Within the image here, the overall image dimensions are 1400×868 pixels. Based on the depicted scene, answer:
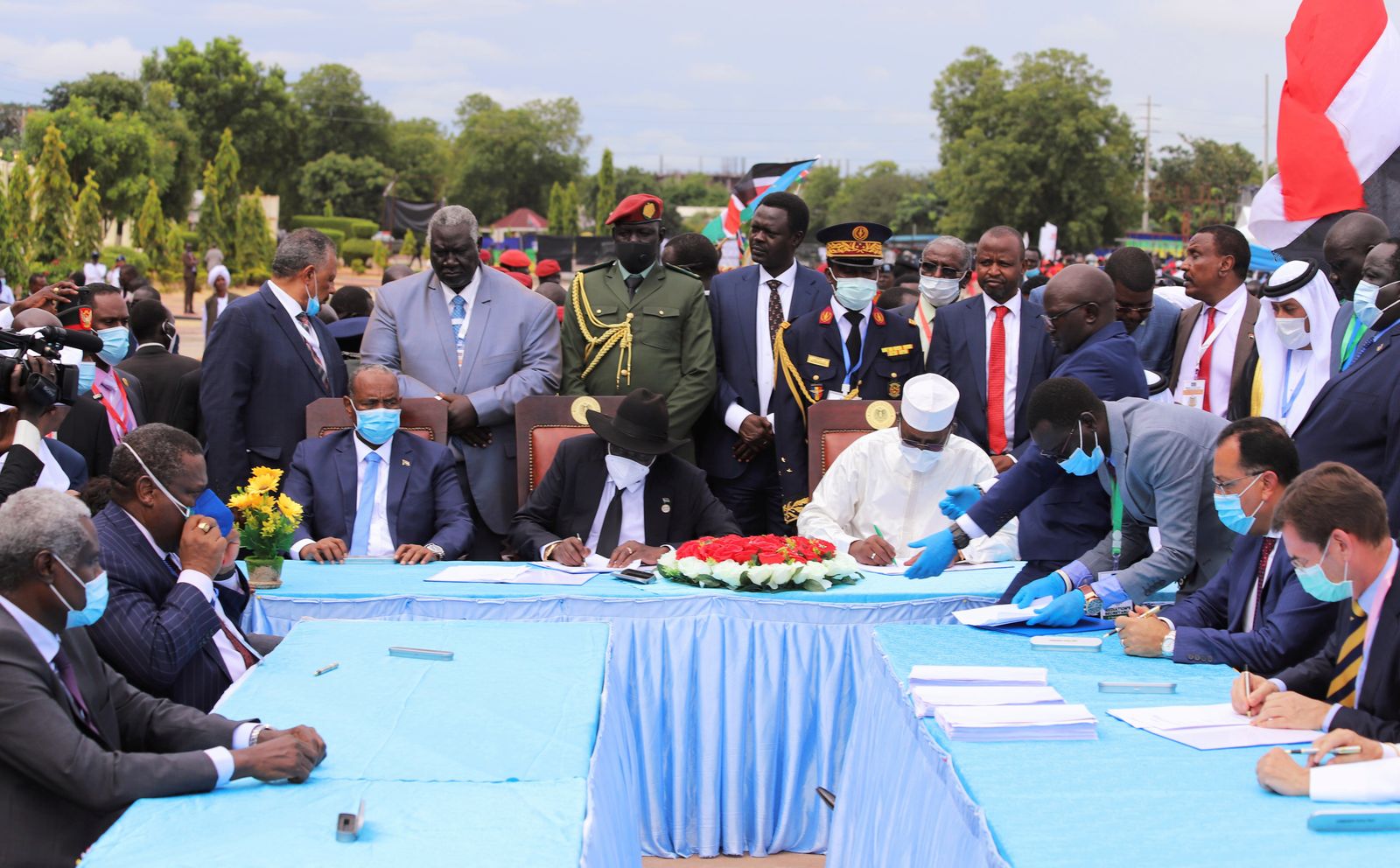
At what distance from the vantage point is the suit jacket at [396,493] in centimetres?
557

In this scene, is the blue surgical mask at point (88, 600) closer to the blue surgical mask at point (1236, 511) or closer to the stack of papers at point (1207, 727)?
the stack of papers at point (1207, 727)

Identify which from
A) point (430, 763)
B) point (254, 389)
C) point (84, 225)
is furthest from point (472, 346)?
point (84, 225)

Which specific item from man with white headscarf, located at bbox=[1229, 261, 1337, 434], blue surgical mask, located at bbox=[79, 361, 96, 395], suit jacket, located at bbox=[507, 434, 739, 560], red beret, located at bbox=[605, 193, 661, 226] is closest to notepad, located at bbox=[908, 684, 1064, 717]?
suit jacket, located at bbox=[507, 434, 739, 560]

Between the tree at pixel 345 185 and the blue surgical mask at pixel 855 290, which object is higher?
the tree at pixel 345 185

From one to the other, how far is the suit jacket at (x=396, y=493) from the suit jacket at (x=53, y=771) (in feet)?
8.60

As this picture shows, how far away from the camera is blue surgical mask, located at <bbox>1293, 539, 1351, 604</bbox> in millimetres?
3152

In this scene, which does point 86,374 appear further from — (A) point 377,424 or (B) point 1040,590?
(B) point 1040,590

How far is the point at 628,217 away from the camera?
648cm

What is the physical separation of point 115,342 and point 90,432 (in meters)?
0.98

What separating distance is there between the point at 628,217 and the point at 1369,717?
4.30 metres

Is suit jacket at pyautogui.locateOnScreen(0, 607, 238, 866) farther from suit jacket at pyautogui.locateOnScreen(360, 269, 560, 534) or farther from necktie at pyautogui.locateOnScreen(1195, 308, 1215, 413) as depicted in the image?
necktie at pyautogui.locateOnScreen(1195, 308, 1215, 413)

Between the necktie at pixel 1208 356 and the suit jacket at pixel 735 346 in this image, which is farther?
the necktie at pixel 1208 356

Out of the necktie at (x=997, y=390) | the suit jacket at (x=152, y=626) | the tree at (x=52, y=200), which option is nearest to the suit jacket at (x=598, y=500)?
the necktie at (x=997, y=390)

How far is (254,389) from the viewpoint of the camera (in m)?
6.05
